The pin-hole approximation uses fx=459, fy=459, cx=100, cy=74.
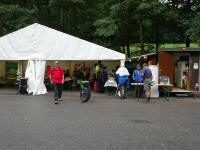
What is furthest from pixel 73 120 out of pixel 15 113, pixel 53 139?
pixel 53 139

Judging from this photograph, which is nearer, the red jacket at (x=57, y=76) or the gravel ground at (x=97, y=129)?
the gravel ground at (x=97, y=129)

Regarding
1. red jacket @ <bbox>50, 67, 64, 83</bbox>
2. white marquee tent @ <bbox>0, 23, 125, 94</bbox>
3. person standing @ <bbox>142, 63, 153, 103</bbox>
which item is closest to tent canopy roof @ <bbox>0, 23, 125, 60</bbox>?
white marquee tent @ <bbox>0, 23, 125, 94</bbox>

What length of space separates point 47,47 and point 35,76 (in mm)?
2026

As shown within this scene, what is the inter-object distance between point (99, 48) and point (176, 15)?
9.65m

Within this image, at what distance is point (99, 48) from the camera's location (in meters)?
25.9

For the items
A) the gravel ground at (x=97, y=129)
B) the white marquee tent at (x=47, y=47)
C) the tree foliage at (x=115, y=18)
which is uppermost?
the tree foliage at (x=115, y=18)

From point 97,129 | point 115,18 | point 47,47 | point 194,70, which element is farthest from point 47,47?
point 97,129

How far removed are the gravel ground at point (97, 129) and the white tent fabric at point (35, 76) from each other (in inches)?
312

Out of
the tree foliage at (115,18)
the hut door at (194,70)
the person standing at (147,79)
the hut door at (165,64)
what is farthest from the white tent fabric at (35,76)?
the tree foliage at (115,18)

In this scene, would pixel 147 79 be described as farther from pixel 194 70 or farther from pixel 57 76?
pixel 194 70

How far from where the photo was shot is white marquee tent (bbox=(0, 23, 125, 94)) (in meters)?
25.8

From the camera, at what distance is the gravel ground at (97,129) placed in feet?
30.5

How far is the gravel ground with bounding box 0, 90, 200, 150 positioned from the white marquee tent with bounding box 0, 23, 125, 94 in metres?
9.05

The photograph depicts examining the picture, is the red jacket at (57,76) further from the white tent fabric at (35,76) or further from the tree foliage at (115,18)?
the tree foliage at (115,18)
